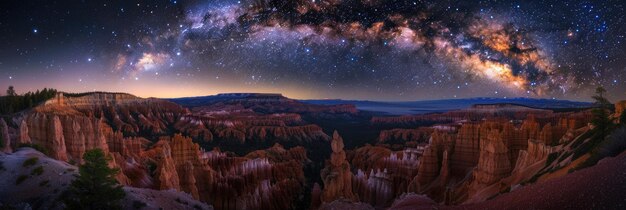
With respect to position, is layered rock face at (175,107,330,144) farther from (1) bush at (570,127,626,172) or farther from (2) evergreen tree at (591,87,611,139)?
(1) bush at (570,127,626,172)

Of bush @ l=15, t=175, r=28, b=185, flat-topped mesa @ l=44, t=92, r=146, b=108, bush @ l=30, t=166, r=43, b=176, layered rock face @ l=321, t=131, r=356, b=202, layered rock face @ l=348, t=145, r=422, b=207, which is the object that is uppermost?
flat-topped mesa @ l=44, t=92, r=146, b=108

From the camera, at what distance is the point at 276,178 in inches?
2574

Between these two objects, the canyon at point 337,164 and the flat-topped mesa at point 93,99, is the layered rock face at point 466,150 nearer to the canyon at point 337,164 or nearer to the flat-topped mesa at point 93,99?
the canyon at point 337,164

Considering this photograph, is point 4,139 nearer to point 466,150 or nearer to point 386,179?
point 386,179

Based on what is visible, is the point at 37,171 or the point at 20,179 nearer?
the point at 20,179

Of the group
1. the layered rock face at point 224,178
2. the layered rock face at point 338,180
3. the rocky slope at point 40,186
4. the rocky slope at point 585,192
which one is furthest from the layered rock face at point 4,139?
the rocky slope at point 585,192

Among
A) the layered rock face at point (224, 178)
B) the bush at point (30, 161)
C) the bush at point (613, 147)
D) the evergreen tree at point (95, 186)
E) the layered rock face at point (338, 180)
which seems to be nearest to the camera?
the bush at point (613, 147)

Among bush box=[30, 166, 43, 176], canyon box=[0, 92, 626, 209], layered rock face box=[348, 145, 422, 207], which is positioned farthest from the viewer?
layered rock face box=[348, 145, 422, 207]

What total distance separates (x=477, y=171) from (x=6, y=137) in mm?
43790

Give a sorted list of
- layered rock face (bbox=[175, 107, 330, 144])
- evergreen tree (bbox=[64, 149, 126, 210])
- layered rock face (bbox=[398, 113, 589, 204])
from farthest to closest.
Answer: layered rock face (bbox=[175, 107, 330, 144]) < layered rock face (bbox=[398, 113, 589, 204]) < evergreen tree (bbox=[64, 149, 126, 210])

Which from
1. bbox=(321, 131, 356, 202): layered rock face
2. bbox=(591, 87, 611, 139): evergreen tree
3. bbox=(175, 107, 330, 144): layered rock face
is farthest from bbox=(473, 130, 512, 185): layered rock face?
bbox=(175, 107, 330, 144): layered rock face

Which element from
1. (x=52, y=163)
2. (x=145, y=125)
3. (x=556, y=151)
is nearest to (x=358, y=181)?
(x=556, y=151)

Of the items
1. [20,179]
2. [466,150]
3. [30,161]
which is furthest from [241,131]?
[20,179]

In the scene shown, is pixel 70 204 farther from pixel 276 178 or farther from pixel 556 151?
pixel 276 178
